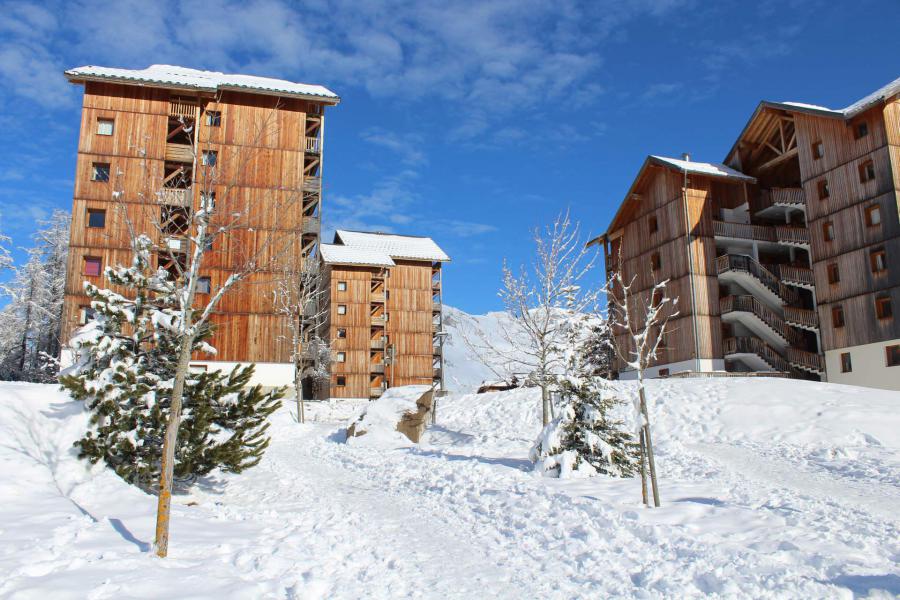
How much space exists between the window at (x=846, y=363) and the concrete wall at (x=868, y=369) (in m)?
0.14

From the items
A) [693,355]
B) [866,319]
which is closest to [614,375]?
[693,355]

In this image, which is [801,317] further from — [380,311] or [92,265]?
[92,265]

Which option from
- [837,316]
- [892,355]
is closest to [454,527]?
[892,355]

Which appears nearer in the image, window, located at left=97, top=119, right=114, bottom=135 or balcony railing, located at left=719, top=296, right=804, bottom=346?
balcony railing, located at left=719, top=296, right=804, bottom=346

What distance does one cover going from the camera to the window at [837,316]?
35531mm

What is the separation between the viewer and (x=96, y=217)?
4028 centimetres

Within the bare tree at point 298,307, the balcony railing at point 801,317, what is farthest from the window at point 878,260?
the bare tree at point 298,307

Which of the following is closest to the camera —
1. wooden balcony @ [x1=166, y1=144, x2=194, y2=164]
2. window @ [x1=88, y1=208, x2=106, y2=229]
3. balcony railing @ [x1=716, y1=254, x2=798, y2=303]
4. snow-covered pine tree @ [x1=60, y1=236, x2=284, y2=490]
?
snow-covered pine tree @ [x1=60, y1=236, x2=284, y2=490]

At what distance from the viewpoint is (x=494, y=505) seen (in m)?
12.0

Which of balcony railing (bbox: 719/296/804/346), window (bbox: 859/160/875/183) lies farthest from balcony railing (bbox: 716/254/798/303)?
window (bbox: 859/160/875/183)

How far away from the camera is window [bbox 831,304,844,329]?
117 ft

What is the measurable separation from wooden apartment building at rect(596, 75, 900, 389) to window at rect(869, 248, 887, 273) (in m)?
0.07

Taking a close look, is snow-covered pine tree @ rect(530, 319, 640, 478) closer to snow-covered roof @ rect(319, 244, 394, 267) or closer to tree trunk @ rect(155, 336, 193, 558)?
tree trunk @ rect(155, 336, 193, 558)

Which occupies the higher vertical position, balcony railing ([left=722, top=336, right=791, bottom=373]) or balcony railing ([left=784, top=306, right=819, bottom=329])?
balcony railing ([left=784, top=306, right=819, bottom=329])
